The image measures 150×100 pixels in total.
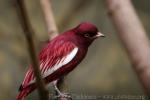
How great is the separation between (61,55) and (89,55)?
6.37 feet

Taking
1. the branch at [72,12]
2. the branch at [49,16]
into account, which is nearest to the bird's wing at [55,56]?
the branch at [49,16]

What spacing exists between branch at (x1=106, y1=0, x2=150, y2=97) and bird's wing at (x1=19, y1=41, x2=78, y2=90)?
142cm

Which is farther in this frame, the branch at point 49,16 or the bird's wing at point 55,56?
the bird's wing at point 55,56

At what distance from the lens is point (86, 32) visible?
3033mm

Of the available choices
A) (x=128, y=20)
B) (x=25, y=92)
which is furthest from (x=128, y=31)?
(x=25, y=92)

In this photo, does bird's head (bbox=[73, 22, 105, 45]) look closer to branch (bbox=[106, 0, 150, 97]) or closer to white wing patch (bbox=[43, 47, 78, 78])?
white wing patch (bbox=[43, 47, 78, 78])

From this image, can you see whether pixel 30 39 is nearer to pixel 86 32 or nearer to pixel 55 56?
pixel 55 56

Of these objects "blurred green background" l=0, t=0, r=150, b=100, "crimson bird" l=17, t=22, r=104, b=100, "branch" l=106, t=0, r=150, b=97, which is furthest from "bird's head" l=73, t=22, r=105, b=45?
"branch" l=106, t=0, r=150, b=97

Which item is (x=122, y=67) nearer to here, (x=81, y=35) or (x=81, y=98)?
(x=81, y=98)

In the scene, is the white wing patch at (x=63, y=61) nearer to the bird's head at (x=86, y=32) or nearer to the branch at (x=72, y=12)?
the bird's head at (x=86, y=32)

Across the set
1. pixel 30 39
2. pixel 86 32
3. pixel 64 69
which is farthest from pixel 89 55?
pixel 30 39

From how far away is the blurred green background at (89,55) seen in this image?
4.31m

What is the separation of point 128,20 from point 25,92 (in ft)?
4.54

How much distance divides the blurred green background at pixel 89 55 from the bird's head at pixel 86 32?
105 centimetres
